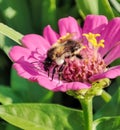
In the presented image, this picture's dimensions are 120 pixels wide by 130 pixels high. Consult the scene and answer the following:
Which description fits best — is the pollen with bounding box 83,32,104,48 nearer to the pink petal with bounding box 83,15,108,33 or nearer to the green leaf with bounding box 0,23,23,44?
the pink petal with bounding box 83,15,108,33

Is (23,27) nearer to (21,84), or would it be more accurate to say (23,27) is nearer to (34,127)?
(21,84)

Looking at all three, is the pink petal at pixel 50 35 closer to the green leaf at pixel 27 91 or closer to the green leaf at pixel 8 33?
the green leaf at pixel 8 33

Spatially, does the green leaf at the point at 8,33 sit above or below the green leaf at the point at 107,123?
above

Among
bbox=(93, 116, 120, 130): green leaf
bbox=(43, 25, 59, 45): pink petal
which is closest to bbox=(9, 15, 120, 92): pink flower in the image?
bbox=(43, 25, 59, 45): pink petal

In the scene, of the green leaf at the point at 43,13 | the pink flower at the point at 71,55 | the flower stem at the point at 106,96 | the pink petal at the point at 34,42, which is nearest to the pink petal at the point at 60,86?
the pink flower at the point at 71,55

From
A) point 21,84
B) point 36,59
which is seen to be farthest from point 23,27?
point 36,59

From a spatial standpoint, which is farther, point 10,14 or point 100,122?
point 10,14

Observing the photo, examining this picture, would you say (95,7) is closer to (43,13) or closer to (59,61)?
(43,13)
